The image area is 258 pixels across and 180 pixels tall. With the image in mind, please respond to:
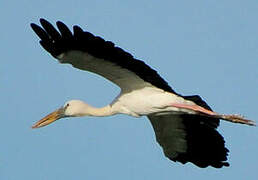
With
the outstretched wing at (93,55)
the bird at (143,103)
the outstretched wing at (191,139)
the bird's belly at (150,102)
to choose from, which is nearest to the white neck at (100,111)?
the bird at (143,103)

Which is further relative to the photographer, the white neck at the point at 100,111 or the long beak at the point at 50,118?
the long beak at the point at 50,118

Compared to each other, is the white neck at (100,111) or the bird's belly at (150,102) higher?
the bird's belly at (150,102)

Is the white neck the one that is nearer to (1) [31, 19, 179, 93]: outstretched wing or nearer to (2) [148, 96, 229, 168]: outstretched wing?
(1) [31, 19, 179, 93]: outstretched wing

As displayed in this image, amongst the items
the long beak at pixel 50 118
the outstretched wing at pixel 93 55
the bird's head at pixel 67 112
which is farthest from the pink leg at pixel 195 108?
the long beak at pixel 50 118

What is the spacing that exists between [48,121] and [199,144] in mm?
3858

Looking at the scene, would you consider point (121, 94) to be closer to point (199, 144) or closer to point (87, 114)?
point (87, 114)

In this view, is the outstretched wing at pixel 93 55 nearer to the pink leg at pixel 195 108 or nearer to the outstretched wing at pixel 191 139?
the pink leg at pixel 195 108

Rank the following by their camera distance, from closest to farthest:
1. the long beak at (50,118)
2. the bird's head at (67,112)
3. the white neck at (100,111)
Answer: the white neck at (100,111) < the bird's head at (67,112) < the long beak at (50,118)

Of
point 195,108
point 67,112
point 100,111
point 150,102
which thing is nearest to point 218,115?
point 195,108

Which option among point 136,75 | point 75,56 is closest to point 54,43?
point 75,56

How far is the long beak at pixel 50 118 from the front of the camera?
2273cm

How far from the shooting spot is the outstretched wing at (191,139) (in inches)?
899

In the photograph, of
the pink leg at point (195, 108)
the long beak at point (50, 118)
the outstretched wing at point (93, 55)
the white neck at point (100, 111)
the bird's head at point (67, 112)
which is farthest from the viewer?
the long beak at point (50, 118)

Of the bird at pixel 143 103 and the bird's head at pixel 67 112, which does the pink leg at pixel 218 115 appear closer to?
the bird at pixel 143 103
